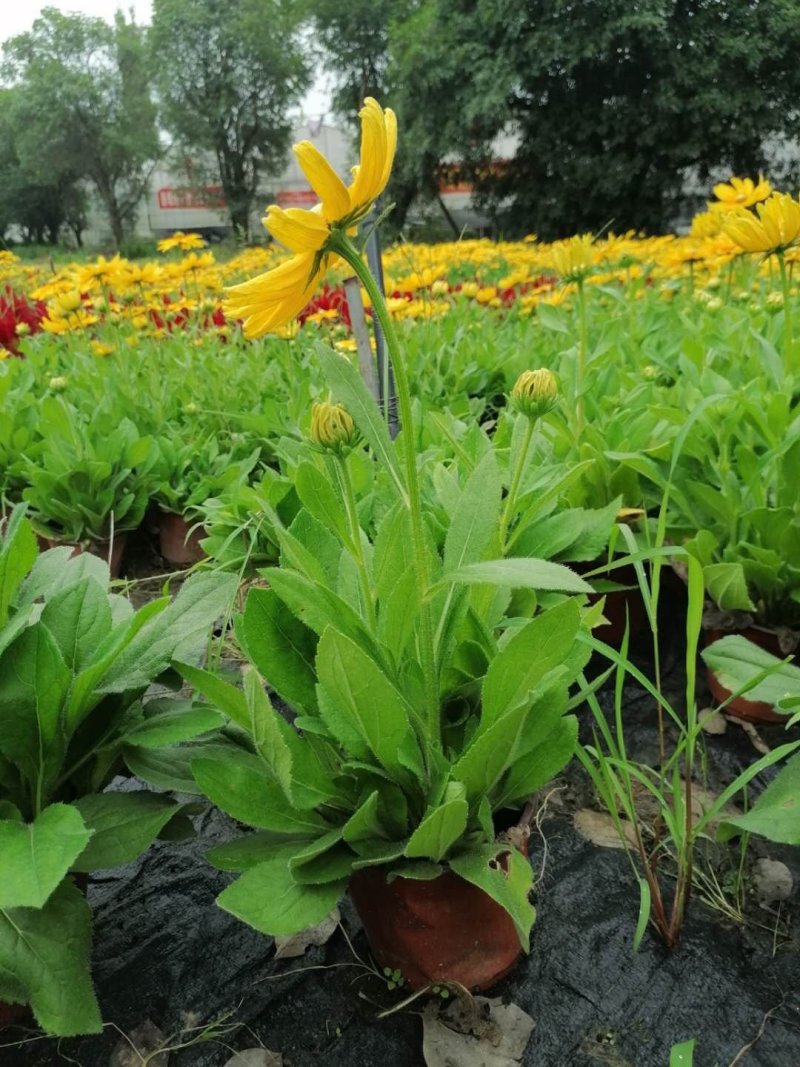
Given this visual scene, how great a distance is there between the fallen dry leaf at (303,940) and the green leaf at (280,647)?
0.25 m

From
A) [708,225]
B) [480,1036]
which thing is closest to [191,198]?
[708,225]

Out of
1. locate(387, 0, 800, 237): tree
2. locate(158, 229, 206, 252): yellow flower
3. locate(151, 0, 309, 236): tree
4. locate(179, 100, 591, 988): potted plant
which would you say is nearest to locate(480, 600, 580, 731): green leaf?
locate(179, 100, 591, 988): potted plant

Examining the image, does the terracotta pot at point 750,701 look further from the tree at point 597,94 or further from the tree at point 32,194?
the tree at point 32,194

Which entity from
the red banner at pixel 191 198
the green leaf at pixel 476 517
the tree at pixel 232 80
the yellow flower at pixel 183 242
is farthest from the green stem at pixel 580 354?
the tree at pixel 232 80

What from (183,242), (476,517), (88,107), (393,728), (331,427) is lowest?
(393,728)

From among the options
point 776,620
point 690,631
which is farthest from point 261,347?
point 690,631

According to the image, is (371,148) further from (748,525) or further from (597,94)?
(597,94)

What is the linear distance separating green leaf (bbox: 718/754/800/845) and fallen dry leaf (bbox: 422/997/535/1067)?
Answer: 274 mm

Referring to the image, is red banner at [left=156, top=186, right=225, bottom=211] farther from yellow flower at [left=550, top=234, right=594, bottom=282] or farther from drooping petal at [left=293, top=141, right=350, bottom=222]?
drooping petal at [left=293, top=141, right=350, bottom=222]

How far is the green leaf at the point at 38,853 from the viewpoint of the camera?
0.54 m

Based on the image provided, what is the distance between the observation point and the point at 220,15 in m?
22.7

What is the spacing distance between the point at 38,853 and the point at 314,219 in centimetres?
48

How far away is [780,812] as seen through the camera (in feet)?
2.43

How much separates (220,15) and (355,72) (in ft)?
22.2
